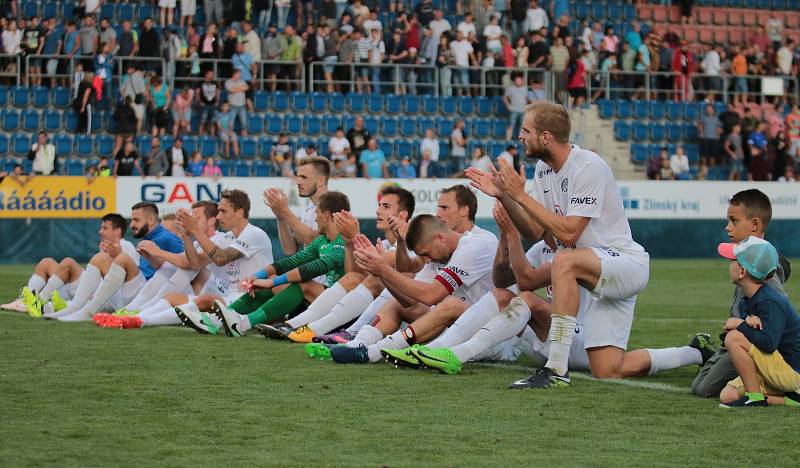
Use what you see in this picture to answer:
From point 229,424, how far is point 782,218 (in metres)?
24.9

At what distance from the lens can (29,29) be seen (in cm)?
2730

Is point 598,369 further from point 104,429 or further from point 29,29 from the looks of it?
point 29,29

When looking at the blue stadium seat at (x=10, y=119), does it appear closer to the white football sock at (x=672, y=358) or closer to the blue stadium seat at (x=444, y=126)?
the blue stadium seat at (x=444, y=126)

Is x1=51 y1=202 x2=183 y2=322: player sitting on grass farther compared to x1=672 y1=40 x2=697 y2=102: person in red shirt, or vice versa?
x1=672 y1=40 x2=697 y2=102: person in red shirt

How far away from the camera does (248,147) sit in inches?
1090

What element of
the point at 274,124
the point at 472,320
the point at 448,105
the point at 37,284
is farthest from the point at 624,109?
the point at 472,320

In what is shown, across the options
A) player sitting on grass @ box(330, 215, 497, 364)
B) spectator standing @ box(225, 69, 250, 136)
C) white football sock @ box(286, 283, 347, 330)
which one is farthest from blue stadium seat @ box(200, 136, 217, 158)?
player sitting on grass @ box(330, 215, 497, 364)

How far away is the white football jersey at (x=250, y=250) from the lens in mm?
12680

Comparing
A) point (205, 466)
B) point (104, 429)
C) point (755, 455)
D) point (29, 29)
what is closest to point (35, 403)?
point (104, 429)

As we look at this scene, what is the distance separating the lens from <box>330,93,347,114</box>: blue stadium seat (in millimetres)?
29141

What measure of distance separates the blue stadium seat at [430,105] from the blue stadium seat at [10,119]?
9.28 metres

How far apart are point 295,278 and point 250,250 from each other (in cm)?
130

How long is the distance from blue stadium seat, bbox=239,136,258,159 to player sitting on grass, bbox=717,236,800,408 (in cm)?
2107

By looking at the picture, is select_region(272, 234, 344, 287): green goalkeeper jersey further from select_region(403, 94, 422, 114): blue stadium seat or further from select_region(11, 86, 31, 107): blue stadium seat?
select_region(403, 94, 422, 114): blue stadium seat
